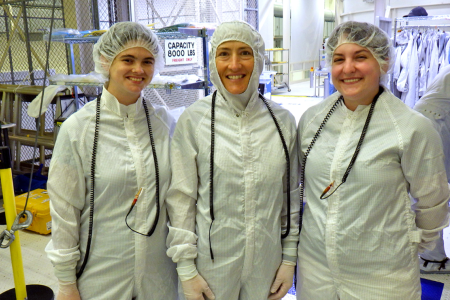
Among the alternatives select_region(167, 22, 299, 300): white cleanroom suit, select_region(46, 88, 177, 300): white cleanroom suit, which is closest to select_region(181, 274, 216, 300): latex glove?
select_region(167, 22, 299, 300): white cleanroom suit

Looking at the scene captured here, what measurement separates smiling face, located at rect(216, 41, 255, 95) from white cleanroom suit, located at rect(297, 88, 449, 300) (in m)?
0.43

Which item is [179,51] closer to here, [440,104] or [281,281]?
[440,104]

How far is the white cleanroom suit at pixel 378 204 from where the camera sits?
1.45 meters

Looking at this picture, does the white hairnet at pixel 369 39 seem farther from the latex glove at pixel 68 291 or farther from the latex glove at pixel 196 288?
the latex glove at pixel 68 291

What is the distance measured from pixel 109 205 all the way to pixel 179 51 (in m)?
2.69

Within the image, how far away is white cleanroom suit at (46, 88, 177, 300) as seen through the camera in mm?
1554

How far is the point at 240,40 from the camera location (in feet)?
5.35

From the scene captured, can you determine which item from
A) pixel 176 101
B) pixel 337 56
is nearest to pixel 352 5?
pixel 176 101

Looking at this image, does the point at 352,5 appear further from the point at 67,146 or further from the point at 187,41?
the point at 67,146

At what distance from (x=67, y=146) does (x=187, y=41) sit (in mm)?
2749

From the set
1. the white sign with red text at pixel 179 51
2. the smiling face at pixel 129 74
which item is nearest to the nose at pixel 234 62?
the smiling face at pixel 129 74

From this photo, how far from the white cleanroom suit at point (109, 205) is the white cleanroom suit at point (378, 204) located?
2.27 ft

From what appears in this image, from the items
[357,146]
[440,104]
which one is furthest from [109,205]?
[440,104]

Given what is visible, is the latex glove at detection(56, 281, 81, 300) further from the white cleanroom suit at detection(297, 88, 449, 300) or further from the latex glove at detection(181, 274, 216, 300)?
the white cleanroom suit at detection(297, 88, 449, 300)
